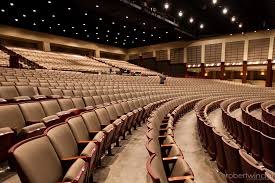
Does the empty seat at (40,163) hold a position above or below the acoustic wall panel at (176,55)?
below

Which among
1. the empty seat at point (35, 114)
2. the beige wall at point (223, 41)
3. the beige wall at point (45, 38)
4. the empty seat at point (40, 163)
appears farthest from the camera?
the beige wall at point (45, 38)

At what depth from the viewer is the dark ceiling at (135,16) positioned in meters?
5.49

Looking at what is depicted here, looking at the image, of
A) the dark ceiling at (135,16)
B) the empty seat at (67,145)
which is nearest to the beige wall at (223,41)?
the dark ceiling at (135,16)

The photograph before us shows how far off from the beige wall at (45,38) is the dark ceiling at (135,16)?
0.66 feet

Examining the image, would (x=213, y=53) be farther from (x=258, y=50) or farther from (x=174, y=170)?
(x=174, y=170)

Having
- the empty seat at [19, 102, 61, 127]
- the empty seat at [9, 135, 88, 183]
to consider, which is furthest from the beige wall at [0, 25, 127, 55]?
the empty seat at [9, 135, 88, 183]

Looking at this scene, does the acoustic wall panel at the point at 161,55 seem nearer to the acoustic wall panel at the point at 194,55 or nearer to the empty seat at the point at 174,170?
the acoustic wall panel at the point at 194,55

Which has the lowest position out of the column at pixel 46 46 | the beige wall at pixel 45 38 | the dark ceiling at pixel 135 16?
the column at pixel 46 46

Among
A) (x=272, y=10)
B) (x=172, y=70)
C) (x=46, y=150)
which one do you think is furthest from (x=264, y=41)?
(x=46, y=150)

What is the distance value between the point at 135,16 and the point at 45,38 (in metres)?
4.29

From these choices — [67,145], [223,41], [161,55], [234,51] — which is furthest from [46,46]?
[67,145]

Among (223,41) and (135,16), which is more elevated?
(135,16)

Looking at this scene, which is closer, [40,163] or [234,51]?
[40,163]

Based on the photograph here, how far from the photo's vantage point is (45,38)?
8703 mm
